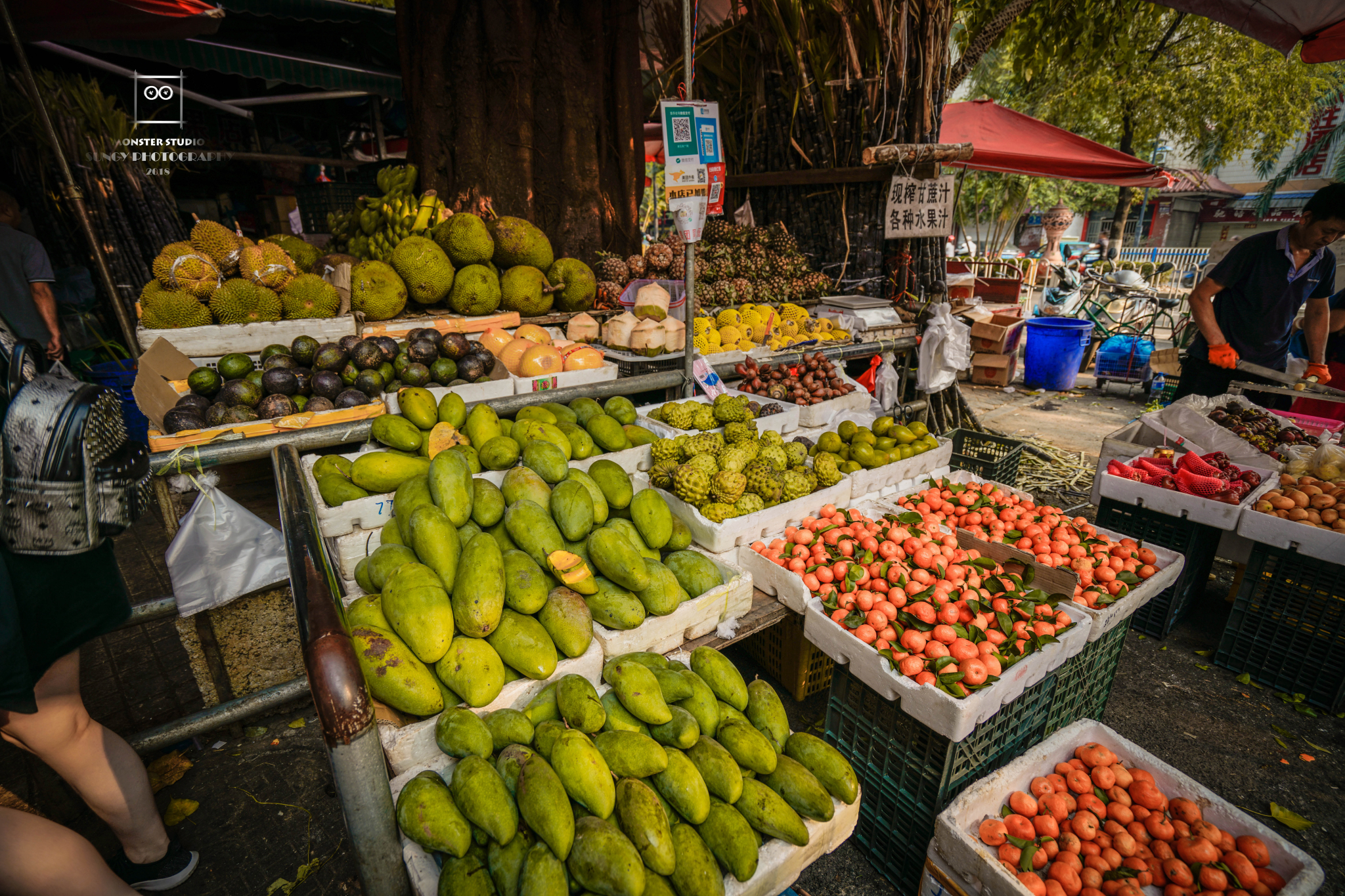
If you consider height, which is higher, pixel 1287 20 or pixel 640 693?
pixel 1287 20

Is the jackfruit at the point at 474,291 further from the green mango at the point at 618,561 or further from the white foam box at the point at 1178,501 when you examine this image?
the white foam box at the point at 1178,501

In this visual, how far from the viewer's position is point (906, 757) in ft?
6.71

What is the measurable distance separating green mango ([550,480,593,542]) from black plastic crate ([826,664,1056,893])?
1.11 m

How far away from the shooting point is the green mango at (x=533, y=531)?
185 centimetres

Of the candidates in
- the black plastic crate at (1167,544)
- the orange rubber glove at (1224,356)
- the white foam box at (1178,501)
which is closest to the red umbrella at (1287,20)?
the orange rubber glove at (1224,356)

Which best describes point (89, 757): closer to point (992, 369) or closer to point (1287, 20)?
point (1287, 20)

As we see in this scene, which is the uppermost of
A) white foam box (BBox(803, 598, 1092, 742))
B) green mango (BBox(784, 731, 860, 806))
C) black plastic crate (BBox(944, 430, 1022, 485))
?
green mango (BBox(784, 731, 860, 806))

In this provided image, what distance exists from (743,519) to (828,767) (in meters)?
1.09

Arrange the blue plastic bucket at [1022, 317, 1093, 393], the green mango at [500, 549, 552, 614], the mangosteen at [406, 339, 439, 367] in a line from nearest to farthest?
the green mango at [500, 549, 552, 614] → the mangosteen at [406, 339, 439, 367] → the blue plastic bucket at [1022, 317, 1093, 393]

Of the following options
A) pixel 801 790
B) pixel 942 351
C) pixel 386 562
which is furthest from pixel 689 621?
pixel 942 351

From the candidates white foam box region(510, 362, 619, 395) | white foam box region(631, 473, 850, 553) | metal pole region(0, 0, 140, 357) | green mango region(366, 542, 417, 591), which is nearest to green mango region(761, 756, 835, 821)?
white foam box region(631, 473, 850, 553)

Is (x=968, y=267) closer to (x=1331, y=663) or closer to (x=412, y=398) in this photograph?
(x=1331, y=663)

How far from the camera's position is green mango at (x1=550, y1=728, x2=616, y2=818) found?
124cm

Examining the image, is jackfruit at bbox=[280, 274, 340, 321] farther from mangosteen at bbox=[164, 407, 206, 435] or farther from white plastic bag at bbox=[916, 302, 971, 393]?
white plastic bag at bbox=[916, 302, 971, 393]
